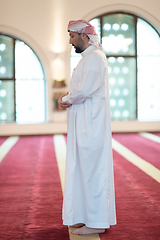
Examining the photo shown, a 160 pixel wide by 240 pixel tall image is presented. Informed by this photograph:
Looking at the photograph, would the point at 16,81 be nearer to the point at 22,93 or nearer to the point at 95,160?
the point at 22,93

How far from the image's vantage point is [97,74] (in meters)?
2.99

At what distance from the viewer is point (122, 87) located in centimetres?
1287

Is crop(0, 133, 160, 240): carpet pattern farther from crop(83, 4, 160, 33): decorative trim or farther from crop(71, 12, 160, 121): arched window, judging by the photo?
crop(83, 4, 160, 33): decorative trim

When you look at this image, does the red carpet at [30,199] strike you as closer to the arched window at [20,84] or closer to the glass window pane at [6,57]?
the arched window at [20,84]

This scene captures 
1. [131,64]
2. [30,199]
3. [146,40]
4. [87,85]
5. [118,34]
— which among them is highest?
[118,34]

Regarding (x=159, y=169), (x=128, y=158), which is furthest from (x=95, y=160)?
(x=128, y=158)

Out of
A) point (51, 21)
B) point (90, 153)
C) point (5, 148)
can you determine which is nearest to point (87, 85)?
point (90, 153)

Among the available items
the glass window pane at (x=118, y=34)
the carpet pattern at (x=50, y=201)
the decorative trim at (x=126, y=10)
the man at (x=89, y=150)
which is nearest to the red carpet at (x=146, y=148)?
the carpet pattern at (x=50, y=201)

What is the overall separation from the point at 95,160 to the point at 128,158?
4.11 meters

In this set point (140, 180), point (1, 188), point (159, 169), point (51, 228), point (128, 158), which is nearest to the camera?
point (51, 228)

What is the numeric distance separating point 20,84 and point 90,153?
32.2ft

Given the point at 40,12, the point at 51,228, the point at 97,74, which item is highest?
the point at 40,12

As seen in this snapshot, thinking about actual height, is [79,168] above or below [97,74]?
below

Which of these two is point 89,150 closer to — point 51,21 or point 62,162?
point 62,162
